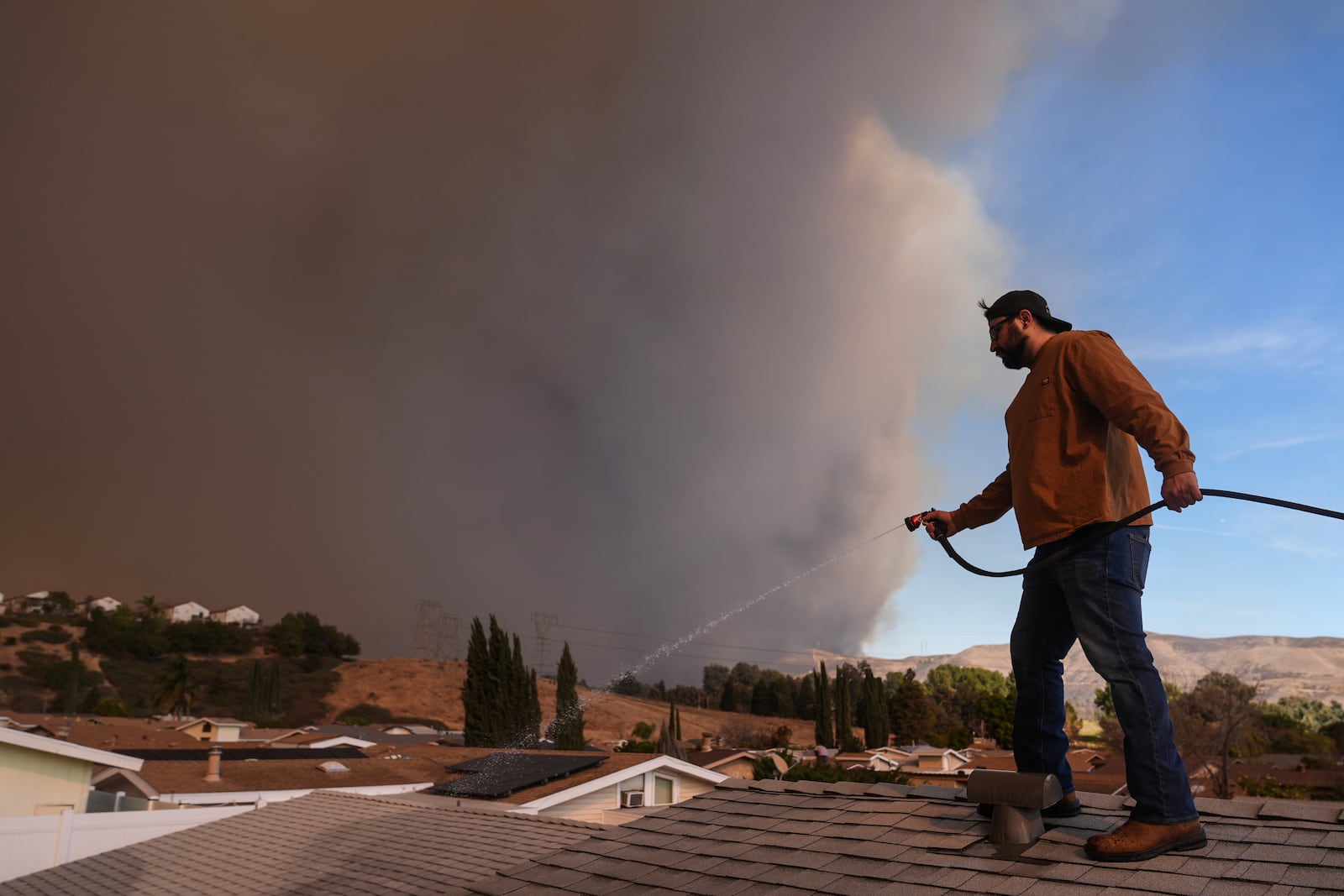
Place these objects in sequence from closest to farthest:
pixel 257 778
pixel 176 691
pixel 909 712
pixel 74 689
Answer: pixel 257 778, pixel 176 691, pixel 74 689, pixel 909 712

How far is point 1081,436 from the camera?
4.42m

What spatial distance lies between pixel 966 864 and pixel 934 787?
1.23 meters

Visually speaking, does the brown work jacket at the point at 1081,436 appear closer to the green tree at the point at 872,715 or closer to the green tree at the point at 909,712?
the green tree at the point at 872,715

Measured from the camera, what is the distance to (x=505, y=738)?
6575cm

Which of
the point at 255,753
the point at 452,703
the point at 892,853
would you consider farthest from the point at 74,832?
the point at 452,703

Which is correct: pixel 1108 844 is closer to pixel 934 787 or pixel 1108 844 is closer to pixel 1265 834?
pixel 1265 834

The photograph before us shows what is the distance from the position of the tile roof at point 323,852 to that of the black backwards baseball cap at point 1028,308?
7441 mm

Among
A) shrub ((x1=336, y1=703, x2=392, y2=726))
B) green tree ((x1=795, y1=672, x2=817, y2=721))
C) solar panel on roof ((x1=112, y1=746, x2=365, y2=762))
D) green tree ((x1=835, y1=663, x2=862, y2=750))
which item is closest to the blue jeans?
solar panel on roof ((x1=112, y1=746, x2=365, y2=762))

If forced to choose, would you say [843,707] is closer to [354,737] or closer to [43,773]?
[354,737]

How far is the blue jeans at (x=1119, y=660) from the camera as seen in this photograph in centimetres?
397

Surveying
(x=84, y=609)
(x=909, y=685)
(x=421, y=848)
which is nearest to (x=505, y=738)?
(x=421, y=848)

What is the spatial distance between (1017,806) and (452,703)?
14840 centimetres

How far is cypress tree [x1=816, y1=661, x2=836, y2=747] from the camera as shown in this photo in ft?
288

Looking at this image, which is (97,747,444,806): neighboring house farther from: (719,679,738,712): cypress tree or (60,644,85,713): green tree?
(719,679,738,712): cypress tree
